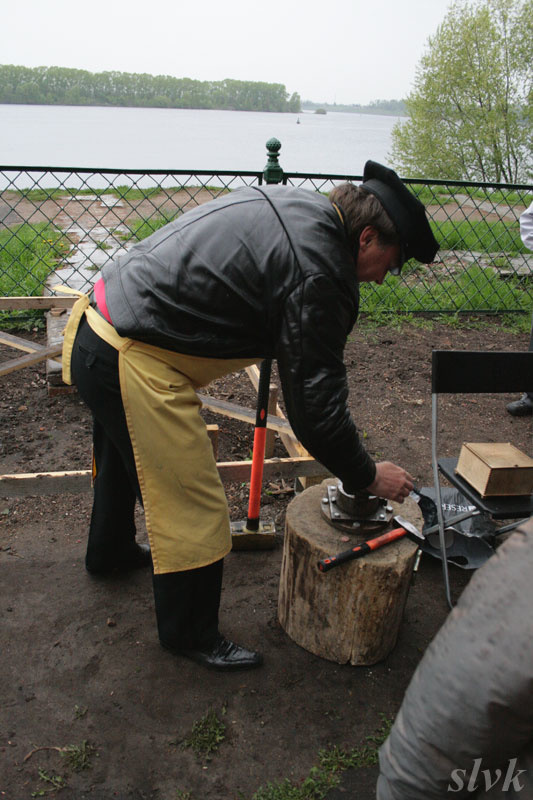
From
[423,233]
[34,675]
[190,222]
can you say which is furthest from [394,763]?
[34,675]

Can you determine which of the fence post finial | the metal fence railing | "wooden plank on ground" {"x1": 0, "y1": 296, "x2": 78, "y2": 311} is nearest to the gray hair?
the fence post finial

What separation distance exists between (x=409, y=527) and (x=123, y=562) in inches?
52.8

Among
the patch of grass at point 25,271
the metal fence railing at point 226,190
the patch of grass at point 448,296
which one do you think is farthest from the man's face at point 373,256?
the patch of grass at point 448,296

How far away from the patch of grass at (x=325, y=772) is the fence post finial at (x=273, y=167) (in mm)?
3071

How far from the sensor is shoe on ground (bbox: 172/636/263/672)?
2.33 meters

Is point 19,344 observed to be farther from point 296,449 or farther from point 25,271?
point 296,449

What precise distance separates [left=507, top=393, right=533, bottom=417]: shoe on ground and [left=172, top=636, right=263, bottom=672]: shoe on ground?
3.21m

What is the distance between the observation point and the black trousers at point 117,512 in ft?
6.50

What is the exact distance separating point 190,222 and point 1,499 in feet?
7.36

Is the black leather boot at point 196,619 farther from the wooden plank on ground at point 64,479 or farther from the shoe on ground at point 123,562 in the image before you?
the wooden plank on ground at point 64,479

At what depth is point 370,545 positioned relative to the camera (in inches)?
86.0

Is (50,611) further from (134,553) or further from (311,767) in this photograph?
(311,767)

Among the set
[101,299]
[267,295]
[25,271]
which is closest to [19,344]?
[25,271]

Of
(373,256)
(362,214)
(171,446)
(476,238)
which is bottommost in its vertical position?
(171,446)
